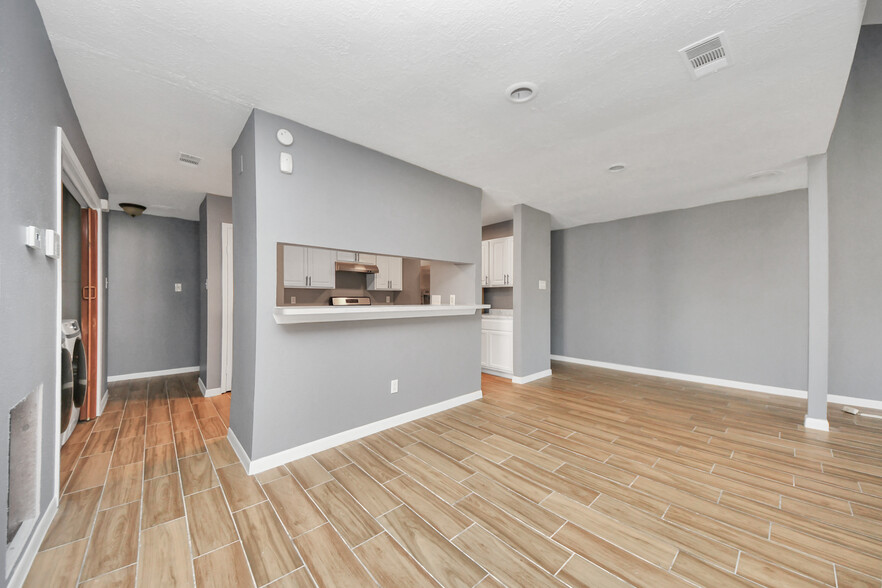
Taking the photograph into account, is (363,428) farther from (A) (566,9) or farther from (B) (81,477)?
(A) (566,9)

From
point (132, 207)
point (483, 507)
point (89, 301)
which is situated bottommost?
point (483, 507)

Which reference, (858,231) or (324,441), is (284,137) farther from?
(858,231)

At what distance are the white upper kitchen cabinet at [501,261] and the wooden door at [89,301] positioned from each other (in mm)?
4807

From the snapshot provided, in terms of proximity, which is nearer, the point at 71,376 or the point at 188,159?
the point at 71,376

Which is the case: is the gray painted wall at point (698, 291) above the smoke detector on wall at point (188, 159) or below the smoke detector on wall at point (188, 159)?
below

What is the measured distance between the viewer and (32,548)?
1540mm

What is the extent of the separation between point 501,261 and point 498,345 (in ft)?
4.41

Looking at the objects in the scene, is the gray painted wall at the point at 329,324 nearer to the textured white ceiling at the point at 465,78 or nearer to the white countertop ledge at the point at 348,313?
the white countertop ledge at the point at 348,313

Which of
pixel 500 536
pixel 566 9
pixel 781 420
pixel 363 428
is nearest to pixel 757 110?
pixel 566 9

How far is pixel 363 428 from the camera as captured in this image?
9.54 feet

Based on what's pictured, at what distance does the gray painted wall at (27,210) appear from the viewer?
1.23m

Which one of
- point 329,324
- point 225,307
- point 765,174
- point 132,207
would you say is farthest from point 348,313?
point 765,174

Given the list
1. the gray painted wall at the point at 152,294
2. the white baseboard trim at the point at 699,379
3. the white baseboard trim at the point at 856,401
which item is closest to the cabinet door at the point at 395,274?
the gray painted wall at the point at 152,294

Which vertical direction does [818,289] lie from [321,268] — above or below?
below
